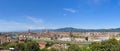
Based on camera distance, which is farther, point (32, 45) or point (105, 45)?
point (32, 45)

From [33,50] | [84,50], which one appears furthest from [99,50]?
[33,50]

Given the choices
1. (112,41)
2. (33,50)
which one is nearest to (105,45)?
(112,41)

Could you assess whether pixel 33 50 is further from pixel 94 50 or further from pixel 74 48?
pixel 94 50

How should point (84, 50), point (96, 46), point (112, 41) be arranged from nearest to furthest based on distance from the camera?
point (84, 50), point (96, 46), point (112, 41)

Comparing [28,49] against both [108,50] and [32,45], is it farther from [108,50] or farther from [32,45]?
[108,50]

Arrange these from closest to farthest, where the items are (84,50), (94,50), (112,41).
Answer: (84,50) → (94,50) → (112,41)

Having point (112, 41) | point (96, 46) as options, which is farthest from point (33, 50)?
point (112, 41)

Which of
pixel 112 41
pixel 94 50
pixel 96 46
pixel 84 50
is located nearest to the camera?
pixel 84 50

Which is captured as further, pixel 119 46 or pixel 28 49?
pixel 28 49
